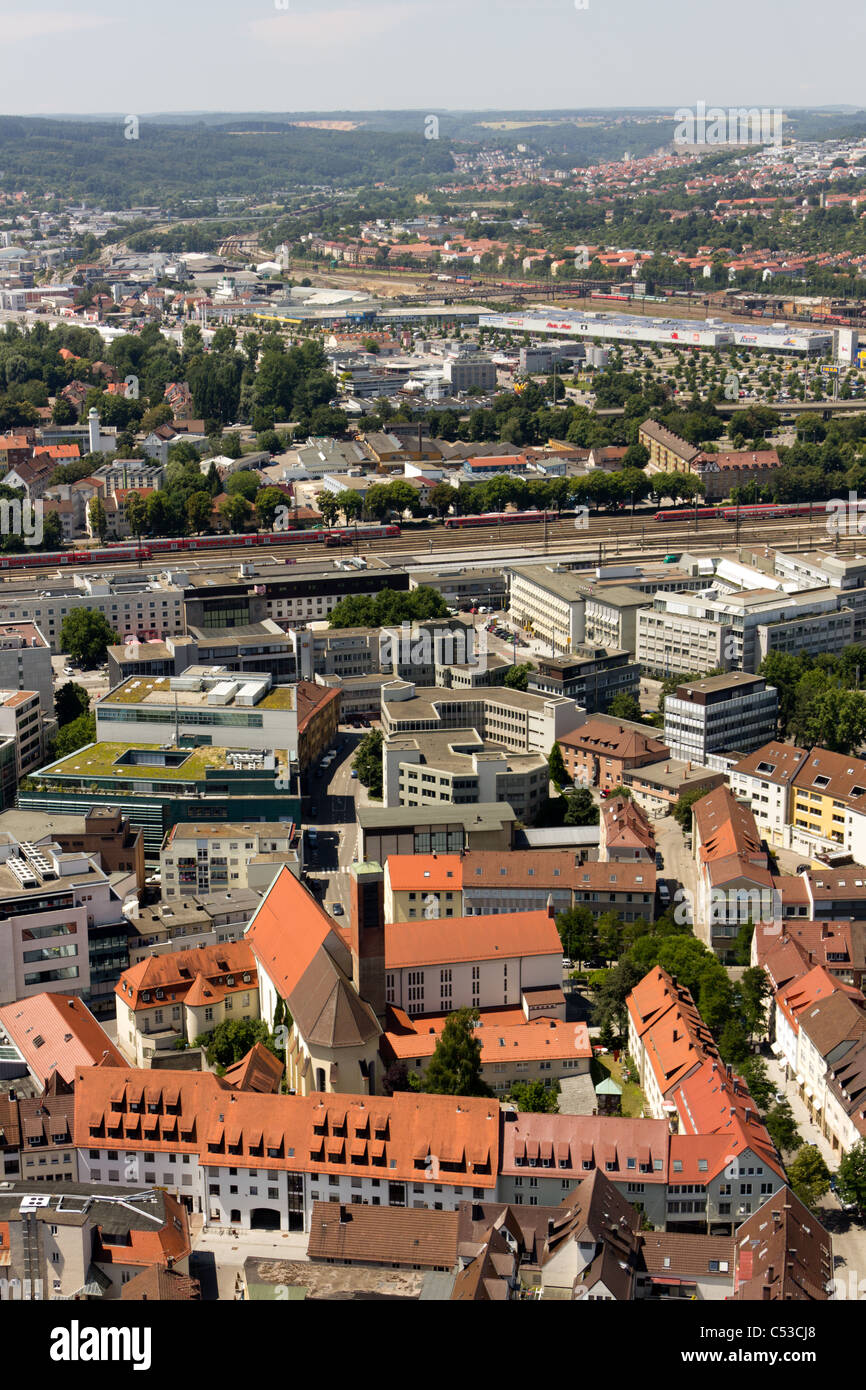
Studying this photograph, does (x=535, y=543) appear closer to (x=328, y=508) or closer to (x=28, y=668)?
(x=328, y=508)

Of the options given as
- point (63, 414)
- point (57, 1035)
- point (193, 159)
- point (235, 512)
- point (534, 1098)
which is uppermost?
point (193, 159)

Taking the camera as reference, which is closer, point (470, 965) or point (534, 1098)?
point (534, 1098)

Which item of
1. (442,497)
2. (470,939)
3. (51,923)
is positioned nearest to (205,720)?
(51,923)

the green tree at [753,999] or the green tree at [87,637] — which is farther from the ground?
the green tree at [87,637]

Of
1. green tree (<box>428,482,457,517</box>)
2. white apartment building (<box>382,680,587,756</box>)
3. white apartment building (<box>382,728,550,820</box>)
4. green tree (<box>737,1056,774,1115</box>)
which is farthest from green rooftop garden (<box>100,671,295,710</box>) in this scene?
green tree (<box>428,482,457,517</box>)

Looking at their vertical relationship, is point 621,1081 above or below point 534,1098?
below

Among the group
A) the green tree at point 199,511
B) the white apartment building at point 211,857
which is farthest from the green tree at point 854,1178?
the green tree at point 199,511

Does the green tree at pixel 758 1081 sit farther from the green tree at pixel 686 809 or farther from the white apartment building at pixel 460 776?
the white apartment building at pixel 460 776

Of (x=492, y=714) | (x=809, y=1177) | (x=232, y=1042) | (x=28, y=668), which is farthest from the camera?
(x=28, y=668)
